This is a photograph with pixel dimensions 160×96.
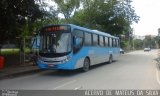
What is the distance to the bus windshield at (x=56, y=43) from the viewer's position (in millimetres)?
15297

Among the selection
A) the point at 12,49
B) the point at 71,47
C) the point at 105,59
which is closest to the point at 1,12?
the point at 71,47

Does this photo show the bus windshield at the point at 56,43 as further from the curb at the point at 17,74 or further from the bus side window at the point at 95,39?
the bus side window at the point at 95,39

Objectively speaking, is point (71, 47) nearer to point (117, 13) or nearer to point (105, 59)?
point (105, 59)

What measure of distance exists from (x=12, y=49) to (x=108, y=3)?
27.0 m

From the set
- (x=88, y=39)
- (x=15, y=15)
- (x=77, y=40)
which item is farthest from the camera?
(x=88, y=39)

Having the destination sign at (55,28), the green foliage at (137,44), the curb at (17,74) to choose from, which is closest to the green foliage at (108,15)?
the curb at (17,74)

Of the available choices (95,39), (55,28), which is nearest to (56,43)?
(55,28)

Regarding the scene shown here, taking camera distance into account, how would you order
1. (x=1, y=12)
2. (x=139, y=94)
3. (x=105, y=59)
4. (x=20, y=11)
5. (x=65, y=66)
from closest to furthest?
(x=139, y=94) → (x=65, y=66) → (x=1, y=12) → (x=20, y=11) → (x=105, y=59)

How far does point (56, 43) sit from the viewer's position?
15.4 metres

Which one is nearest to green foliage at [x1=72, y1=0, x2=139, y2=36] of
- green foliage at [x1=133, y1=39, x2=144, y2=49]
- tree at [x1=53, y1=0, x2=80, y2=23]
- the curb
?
tree at [x1=53, y1=0, x2=80, y2=23]

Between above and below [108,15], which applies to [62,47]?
below

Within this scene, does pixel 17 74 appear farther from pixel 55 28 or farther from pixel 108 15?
pixel 108 15

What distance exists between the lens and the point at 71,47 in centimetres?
1533

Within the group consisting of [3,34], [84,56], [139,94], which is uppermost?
[3,34]
